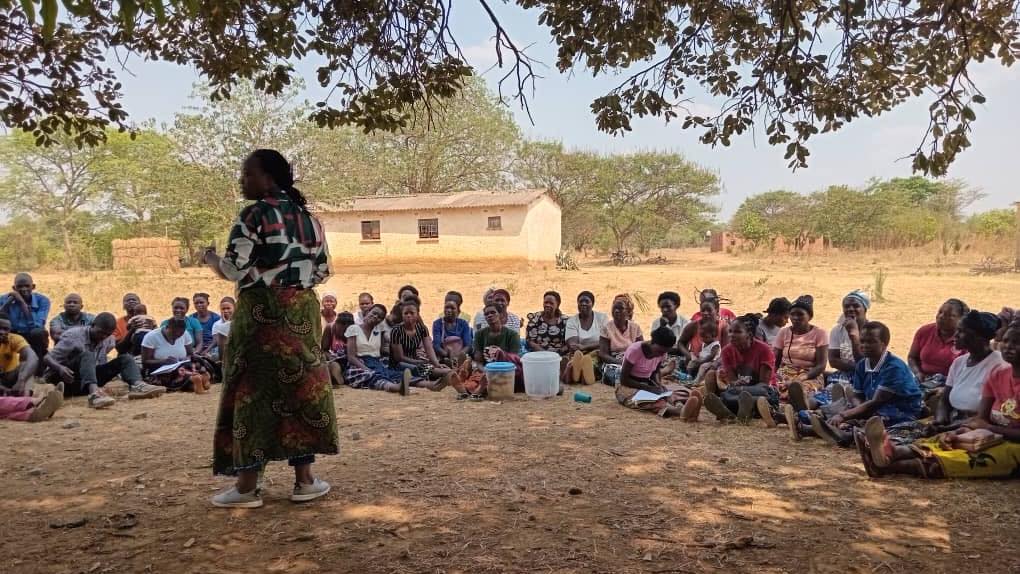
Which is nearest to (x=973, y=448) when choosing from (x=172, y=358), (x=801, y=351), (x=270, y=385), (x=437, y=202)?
(x=801, y=351)

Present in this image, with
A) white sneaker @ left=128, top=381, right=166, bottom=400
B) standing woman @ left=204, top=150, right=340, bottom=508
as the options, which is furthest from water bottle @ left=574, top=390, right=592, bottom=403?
white sneaker @ left=128, top=381, right=166, bottom=400

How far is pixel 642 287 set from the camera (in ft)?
54.1

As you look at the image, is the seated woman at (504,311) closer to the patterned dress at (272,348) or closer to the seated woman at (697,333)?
the seated woman at (697,333)

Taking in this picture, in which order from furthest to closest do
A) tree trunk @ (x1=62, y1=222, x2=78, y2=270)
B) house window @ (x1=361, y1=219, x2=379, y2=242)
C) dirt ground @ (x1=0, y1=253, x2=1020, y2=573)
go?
tree trunk @ (x1=62, y1=222, x2=78, y2=270)
house window @ (x1=361, y1=219, x2=379, y2=242)
dirt ground @ (x1=0, y1=253, x2=1020, y2=573)

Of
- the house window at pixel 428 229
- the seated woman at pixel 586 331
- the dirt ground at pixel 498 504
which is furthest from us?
the house window at pixel 428 229

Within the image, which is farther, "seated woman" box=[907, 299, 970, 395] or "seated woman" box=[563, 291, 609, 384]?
"seated woman" box=[563, 291, 609, 384]

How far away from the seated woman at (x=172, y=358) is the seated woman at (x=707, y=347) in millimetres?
4912

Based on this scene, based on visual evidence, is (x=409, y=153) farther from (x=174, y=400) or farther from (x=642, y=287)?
(x=174, y=400)

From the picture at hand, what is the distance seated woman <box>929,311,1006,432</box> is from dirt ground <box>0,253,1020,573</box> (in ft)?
2.16

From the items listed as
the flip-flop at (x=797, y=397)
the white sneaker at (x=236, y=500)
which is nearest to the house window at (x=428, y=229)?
the flip-flop at (x=797, y=397)

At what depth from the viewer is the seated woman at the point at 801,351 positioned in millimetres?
5785

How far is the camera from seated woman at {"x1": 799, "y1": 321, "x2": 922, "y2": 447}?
418cm

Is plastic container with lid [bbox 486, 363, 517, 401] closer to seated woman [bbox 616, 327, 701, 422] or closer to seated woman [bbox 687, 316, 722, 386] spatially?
seated woman [bbox 616, 327, 701, 422]

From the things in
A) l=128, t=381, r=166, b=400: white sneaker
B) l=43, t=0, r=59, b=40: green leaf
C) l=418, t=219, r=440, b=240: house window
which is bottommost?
l=128, t=381, r=166, b=400: white sneaker
